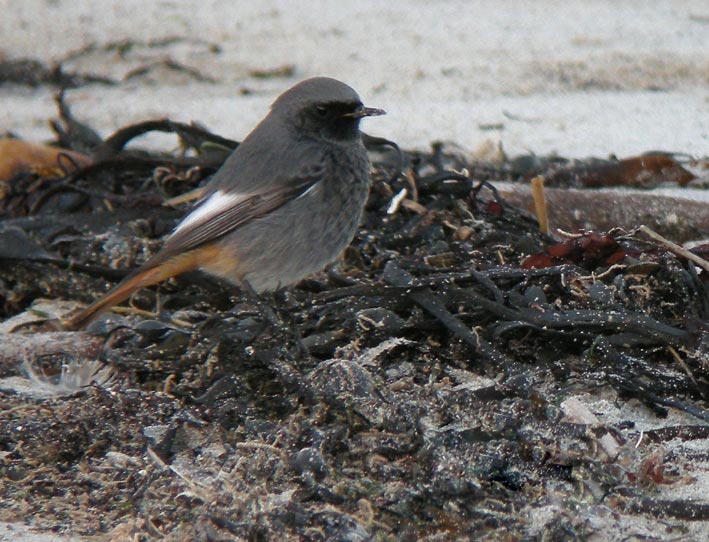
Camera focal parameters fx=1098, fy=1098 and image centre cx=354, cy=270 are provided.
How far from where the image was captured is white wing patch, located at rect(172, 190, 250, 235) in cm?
408

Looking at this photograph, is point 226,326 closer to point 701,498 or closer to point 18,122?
point 701,498

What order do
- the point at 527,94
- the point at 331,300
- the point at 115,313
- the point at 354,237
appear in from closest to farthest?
1. the point at 331,300
2. the point at 115,313
3. the point at 354,237
4. the point at 527,94

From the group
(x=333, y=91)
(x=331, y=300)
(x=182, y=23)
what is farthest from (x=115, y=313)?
(x=182, y=23)

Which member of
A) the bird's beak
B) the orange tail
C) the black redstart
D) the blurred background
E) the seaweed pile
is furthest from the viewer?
the blurred background

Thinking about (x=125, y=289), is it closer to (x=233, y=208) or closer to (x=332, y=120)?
(x=233, y=208)

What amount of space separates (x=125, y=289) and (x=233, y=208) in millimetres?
512

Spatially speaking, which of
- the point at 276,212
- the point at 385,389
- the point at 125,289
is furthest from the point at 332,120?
the point at 385,389

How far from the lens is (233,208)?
4.10m

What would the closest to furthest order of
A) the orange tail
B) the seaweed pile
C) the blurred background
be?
the seaweed pile
the orange tail
the blurred background

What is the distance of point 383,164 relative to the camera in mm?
4898

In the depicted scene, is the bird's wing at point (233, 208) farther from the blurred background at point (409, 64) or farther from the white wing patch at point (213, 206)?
the blurred background at point (409, 64)

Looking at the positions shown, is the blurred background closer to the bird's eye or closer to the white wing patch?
the bird's eye

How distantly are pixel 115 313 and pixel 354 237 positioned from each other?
99 centimetres

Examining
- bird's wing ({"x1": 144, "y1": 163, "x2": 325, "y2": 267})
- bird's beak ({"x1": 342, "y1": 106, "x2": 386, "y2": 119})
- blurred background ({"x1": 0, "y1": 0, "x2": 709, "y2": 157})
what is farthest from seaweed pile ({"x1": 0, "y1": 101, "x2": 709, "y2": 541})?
blurred background ({"x1": 0, "y1": 0, "x2": 709, "y2": 157})
